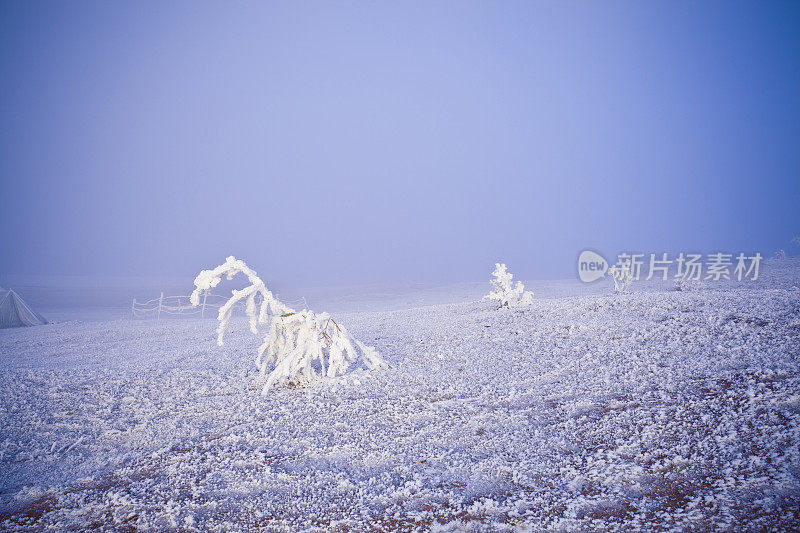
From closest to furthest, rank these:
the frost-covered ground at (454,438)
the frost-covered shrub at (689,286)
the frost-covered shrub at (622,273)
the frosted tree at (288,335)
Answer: the frost-covered ground at (454,438)
the frosted tree at (288,335)
the frost-covered shrub at (689,286)
the frost-covered shrub at (622,273)

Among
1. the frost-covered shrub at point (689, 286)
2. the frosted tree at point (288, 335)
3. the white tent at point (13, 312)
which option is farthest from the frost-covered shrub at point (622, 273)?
the white tent at point (13, 312)

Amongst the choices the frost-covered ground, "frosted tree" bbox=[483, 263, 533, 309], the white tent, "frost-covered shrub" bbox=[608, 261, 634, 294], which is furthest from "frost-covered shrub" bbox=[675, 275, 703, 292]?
the white tent

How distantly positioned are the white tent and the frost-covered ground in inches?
464

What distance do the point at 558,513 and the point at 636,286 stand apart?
17.7m

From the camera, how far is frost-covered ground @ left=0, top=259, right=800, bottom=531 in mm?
2693

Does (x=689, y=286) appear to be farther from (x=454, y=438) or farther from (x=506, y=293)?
(x=454, y=438)

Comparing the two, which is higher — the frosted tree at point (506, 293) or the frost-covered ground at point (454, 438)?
the frosted tree at point (506, 293)

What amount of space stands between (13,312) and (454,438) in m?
19.2

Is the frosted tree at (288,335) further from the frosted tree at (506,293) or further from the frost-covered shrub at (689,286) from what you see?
the frost-covered shrub at (689,286)

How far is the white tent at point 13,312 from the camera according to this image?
1531cm

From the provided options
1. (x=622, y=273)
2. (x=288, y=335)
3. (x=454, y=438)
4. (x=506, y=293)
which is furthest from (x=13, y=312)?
(x=622, y=273)

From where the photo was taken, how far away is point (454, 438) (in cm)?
373

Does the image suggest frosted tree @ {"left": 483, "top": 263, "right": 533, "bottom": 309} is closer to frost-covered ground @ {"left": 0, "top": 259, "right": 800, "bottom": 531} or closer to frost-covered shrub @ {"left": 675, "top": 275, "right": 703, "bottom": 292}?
frost-covered ground @ {"left": 0, "top": 259, "right": 800, "bottom": 531}

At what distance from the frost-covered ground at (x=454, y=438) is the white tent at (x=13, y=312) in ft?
38.7
